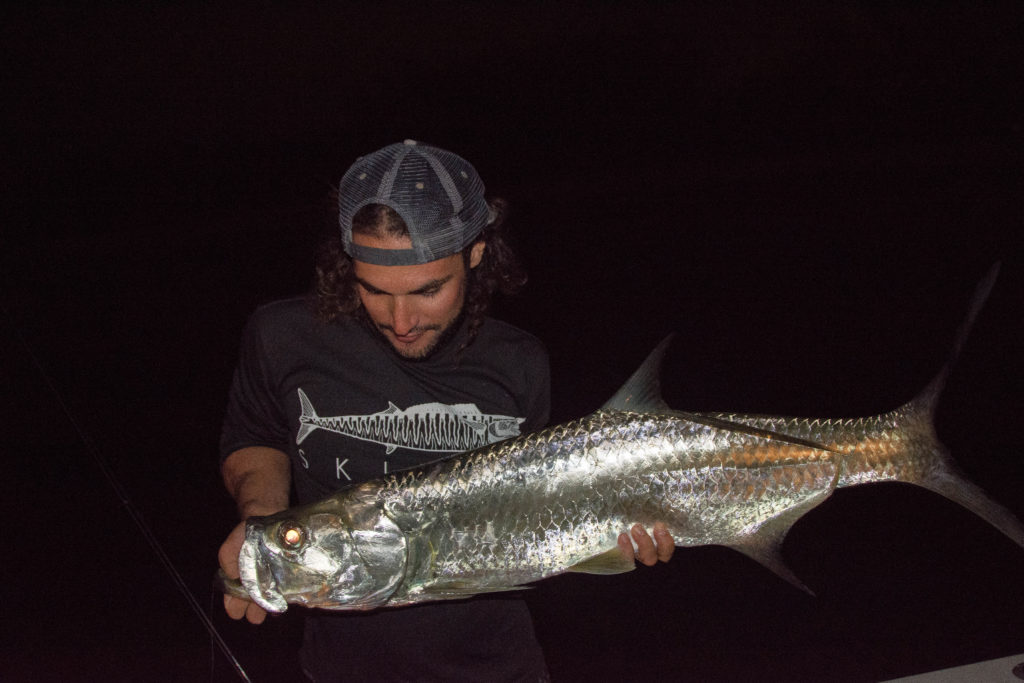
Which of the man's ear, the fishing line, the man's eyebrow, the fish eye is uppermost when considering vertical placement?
the man's eyebrow

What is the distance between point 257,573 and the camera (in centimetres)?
165

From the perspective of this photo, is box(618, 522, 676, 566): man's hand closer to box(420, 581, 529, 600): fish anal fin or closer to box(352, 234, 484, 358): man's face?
box(420, 581, 529, 600): fish anal fin

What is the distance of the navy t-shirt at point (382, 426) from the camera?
2.01 meters

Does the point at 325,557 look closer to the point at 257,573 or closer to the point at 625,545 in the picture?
the point at 257,573

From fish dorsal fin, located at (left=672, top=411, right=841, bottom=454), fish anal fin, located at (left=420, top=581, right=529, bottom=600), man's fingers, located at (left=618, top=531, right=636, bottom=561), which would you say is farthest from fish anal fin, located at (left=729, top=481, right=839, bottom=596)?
fish anal fin, located at (left=420, top=581, right=529, bottom=600)

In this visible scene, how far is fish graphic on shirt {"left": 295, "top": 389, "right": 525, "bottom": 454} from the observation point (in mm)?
2039

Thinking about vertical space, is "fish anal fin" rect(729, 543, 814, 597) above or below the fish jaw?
below

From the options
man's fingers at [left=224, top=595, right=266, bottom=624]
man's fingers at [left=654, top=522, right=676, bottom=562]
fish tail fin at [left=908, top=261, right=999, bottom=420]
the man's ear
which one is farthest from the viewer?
the man's ear

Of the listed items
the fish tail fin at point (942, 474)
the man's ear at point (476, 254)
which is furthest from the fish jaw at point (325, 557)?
the fish tail fin at point (942, 474)

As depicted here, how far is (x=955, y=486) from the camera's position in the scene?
5.93ft

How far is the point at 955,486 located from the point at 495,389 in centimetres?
119

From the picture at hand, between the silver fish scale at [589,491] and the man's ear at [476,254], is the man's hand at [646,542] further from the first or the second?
the man's ear at [476,254]

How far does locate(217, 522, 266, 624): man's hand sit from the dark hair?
647 mm

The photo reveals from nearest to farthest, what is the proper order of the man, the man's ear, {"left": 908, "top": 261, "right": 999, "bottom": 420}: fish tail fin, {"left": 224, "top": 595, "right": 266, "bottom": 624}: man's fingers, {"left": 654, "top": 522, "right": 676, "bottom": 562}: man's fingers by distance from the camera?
{"left": 908, "top": 261, "right": 999, "bottom": 420}: fish tail fin < {"left": 224, "top": 595, "right": 266, "bottom": 624}: man's fingers < {"left": 654, "top": 522, "right": 676, "bottom": 562}: man's fingers < the man < the man's ear
